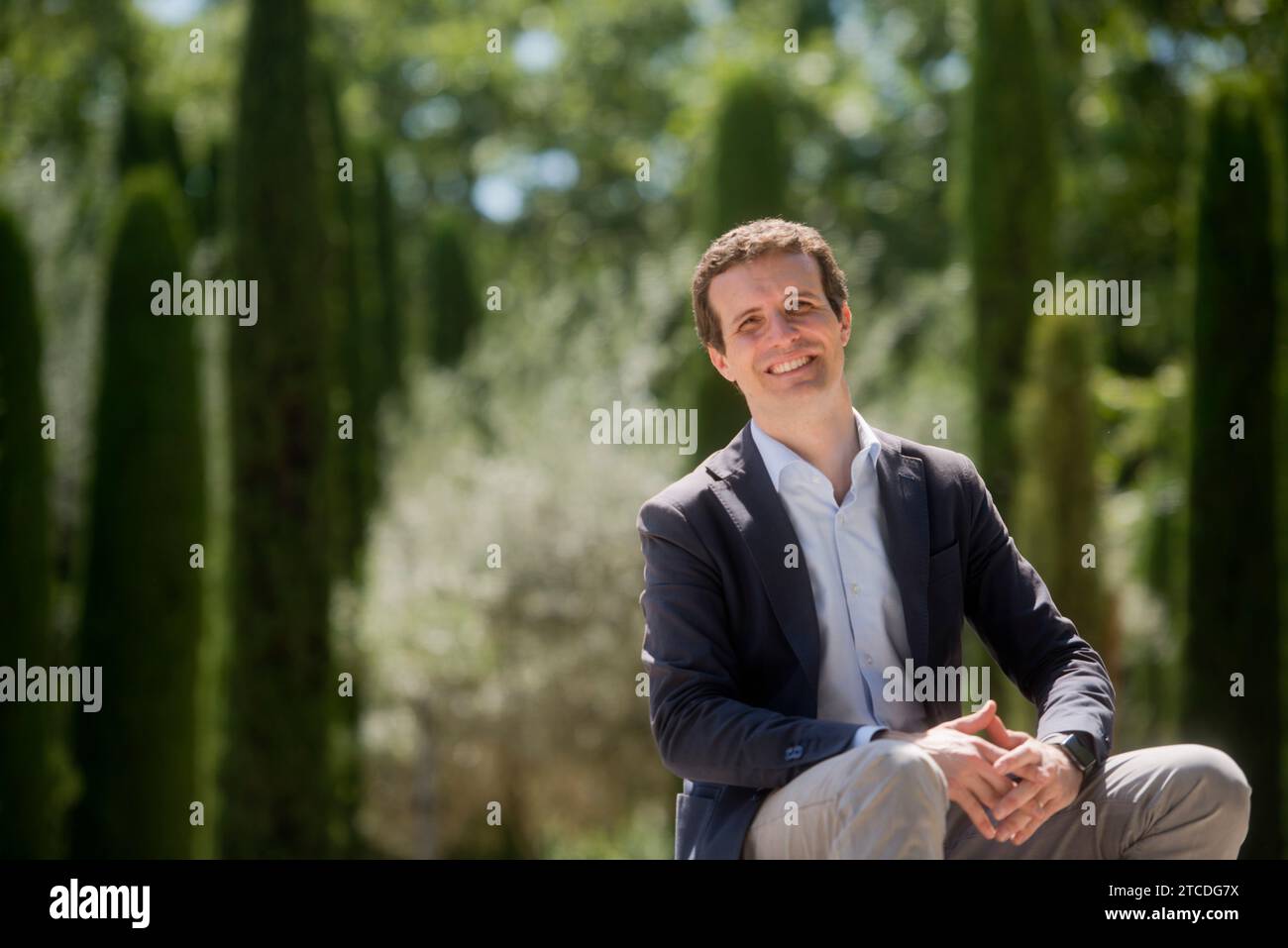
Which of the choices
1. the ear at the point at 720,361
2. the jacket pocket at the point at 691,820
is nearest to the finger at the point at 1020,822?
the jacket pocket at the point at 691,820

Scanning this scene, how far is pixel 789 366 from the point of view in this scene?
2318 millimetres

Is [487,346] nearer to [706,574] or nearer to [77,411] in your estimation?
[77,411]

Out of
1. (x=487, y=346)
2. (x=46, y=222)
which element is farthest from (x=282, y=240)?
(x=46, y=222)

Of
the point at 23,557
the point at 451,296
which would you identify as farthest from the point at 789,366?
the point at 451,296

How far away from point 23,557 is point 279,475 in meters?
1.59

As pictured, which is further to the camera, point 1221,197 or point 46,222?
point 46,222

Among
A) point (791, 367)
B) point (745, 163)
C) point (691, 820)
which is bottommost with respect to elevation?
point (691, 820)

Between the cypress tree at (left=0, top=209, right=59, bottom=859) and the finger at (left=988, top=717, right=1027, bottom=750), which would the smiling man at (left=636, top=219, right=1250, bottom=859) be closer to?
the finger at (left=988, top=717, right=1027, bottom=750)

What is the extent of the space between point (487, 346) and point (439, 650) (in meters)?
3.18

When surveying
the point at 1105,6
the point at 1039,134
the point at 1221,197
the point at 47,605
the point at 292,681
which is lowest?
the point at 292,681

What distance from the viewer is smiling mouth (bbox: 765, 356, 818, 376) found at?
2.31 m

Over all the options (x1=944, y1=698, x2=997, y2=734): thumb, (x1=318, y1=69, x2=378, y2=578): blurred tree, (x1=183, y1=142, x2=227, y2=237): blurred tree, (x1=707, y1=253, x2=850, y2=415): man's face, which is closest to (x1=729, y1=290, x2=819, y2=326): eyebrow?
(x1=707, y1=253, x2=850, y2=415): man's face

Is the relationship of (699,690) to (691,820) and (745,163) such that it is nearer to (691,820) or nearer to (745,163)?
(691,820)
